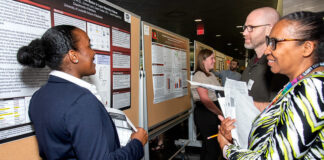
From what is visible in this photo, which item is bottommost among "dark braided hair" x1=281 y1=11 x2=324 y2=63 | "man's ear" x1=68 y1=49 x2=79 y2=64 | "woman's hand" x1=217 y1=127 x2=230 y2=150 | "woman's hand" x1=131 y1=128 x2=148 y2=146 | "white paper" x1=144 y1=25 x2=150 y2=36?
"woman's hand" x1=217 y1=127 x2=230 y2=150

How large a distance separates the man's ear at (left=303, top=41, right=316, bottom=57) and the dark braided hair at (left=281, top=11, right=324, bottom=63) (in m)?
0.01

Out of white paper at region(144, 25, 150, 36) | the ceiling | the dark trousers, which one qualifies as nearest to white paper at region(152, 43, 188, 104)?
white paper at region(144, 25, 150, 36)

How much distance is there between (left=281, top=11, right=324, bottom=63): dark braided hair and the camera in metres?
0.75

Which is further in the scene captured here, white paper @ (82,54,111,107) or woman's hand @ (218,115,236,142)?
white paper @ (82,54,111,107)

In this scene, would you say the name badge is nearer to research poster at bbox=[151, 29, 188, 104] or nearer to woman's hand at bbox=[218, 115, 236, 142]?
woman's hand at bbox=[218, 115, 236, 142]

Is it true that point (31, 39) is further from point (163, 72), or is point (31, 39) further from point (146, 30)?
point (163, 72)

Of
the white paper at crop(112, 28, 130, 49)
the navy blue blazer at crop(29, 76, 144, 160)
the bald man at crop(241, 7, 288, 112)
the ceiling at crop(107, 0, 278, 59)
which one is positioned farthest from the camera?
the ceiling at crop(107, 0, 278, 59)

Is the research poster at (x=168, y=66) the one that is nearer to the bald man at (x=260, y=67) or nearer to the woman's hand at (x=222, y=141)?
the bald man at (x=260, y=67)

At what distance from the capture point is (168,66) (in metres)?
2.41

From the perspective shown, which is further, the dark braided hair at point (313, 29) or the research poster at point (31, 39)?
the research poster at point (31, 39)

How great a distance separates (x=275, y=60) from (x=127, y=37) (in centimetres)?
119

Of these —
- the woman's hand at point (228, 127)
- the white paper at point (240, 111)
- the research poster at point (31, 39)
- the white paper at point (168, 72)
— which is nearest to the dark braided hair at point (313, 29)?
the white paper at point (240, 111)

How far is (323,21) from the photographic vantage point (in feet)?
2.54

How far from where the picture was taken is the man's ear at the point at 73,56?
842 millimetres
